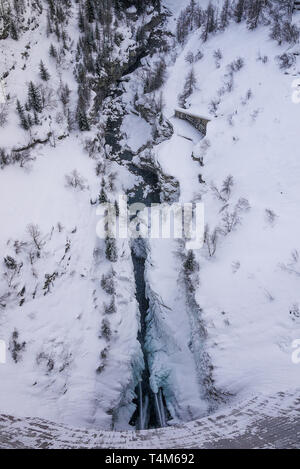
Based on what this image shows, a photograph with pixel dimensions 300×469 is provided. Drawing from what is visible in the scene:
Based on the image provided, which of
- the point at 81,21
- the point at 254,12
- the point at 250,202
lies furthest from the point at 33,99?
the point at 254,12

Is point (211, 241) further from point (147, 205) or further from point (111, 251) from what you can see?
point (147, 205)

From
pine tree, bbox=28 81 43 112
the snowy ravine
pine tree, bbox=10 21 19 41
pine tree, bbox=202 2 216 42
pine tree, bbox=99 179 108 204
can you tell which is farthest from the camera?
pine tree, bbox=202 2 216 42

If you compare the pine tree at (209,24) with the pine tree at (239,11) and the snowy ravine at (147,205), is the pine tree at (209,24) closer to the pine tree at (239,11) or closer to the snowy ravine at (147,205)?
the snowy ravine at (147,205)

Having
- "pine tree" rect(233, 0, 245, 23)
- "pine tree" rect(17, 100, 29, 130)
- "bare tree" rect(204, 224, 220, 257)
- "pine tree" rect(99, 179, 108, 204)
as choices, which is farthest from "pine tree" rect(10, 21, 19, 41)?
"bare tree" rect(204, 224, 220, 257)

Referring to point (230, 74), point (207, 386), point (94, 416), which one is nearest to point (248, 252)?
point (207, 386)

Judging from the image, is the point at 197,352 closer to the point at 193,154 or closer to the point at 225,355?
the point at 225,355

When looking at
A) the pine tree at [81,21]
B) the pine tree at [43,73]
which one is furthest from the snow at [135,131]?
the pine tree at [81,21]

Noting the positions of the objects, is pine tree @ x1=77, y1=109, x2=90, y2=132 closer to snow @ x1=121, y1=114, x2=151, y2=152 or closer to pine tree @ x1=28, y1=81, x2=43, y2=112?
pine tree @ x1=28, y1=81, x2=43, y2=112
